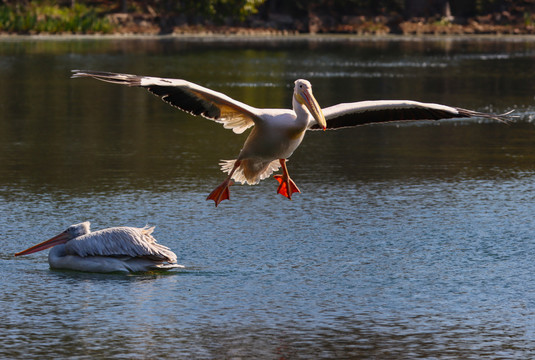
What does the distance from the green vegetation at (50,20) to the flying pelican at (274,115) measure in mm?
47310

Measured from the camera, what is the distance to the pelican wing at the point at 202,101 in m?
10.6

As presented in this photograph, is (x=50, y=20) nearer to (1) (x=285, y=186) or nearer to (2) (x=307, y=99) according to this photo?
(1) (x=285, y=186)

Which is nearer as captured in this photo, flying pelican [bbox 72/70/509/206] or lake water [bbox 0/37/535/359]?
lake water [bbox 0/37/535/359]

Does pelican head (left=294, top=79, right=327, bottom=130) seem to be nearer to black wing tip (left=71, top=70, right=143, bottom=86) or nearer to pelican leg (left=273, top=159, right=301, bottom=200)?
pelican leg (left=273, top=159, right=301, bottom=200)

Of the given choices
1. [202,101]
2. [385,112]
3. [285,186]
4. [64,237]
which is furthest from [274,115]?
[64,237]

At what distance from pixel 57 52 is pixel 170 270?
1385 inches

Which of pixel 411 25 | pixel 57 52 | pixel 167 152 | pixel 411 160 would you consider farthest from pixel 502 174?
pixel 411 25

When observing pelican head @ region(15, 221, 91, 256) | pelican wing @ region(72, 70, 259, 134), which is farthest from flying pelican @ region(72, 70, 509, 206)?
pelican head @ region(15, 221, 91, 256)

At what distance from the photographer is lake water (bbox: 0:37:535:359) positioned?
862 centimetres

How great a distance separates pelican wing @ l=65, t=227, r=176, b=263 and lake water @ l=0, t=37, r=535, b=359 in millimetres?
218

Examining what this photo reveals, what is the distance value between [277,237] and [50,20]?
4819cm

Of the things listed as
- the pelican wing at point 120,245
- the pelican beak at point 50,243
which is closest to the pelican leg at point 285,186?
the pelican wing at point 120,245

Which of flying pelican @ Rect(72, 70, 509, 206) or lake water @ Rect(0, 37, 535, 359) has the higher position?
flying pelican @ Rect(72, 70, 509, 206)

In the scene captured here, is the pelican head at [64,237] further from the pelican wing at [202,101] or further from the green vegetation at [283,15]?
the green vegetation at [283,15]
